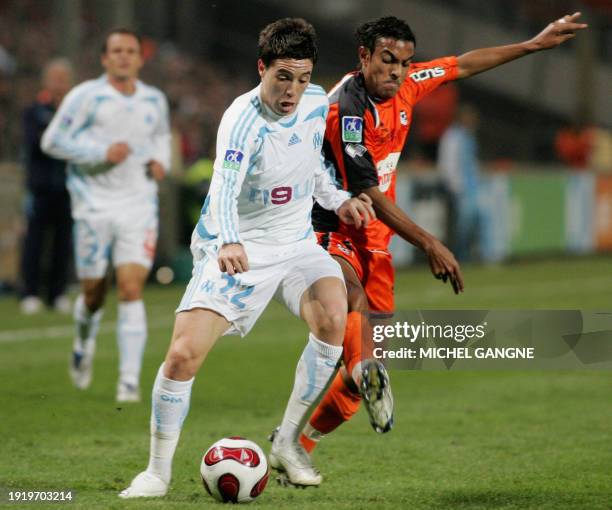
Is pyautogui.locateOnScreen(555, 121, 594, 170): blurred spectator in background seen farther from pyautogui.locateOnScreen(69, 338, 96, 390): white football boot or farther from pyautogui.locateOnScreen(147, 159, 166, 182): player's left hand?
pyautogui.locateOnScreen(69, 338, 96, 390): white football boot

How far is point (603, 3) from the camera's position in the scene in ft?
88.7

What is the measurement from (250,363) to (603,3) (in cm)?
1852

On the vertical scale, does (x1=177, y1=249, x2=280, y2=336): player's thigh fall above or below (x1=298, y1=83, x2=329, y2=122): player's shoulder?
below

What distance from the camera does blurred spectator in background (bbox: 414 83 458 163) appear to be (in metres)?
22.6

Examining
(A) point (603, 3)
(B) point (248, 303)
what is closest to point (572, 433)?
(B) point (248, 303)

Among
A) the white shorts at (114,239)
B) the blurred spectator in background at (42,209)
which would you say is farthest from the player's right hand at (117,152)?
the blurred spectator in background at (42,209)

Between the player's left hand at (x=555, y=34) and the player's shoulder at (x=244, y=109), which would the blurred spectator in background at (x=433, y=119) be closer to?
the player's left hand at (x=555, y=34)

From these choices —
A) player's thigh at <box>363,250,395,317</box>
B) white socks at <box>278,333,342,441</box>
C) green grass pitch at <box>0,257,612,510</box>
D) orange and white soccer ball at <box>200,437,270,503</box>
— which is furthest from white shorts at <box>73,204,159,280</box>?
orange and white soccer ball at <box>200,437,270,503</box>

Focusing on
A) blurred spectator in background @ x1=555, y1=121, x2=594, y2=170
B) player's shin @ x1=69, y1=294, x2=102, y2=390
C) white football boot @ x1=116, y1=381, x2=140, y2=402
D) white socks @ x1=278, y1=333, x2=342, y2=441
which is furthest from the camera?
blurred spectator in background @ x1=555, y1=121, x2=594, y2=170

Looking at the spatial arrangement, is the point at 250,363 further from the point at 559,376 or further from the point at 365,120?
the point at 365,120

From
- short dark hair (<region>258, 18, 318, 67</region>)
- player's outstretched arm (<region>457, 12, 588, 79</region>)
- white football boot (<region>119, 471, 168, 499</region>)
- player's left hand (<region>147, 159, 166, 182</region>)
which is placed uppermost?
player's outstretched arm (<region>457, 12, 588, 79</region>)

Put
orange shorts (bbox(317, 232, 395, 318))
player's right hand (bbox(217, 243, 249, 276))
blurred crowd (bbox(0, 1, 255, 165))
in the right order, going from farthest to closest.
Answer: blurred crowd (bbox(0, 1, 255, 165))
orange shorts (bbox(317, 232, 395, 318))
player's right hand (bbox(217, 243, 249, 276))

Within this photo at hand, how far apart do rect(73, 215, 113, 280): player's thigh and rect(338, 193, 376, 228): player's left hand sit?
3.17 m

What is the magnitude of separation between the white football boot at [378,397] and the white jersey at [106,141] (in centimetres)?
381
